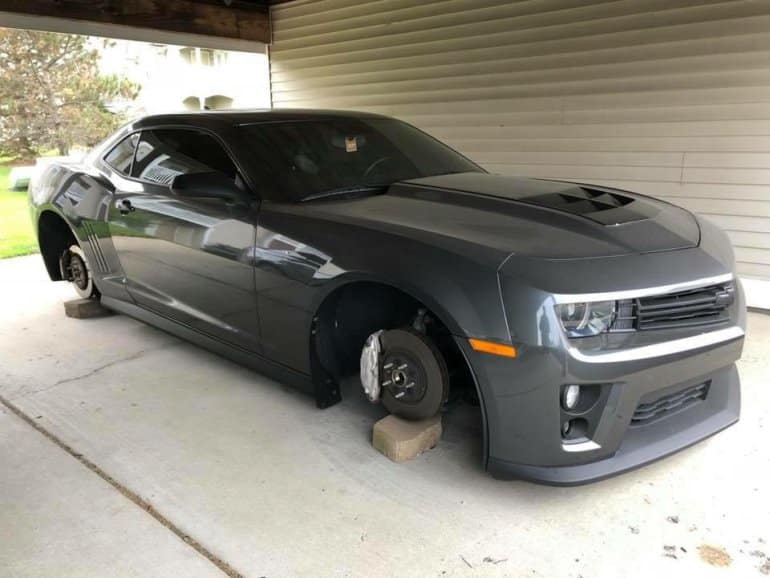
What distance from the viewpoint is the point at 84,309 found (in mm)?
4469

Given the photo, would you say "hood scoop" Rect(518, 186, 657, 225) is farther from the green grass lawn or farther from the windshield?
the green grass lawn

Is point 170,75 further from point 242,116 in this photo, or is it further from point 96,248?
point 242,116

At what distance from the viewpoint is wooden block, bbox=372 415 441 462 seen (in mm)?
2494

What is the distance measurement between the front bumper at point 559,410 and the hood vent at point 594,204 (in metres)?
0.58

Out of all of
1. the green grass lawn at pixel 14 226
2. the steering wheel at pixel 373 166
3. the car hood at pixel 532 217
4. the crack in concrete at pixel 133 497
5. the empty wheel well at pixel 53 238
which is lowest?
the green grass lawn at pixel 14 226

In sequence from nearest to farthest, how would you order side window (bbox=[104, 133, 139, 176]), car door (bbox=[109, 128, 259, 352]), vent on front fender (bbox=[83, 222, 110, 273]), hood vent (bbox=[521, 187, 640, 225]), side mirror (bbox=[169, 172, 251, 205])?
hood vent (bbox=[521, 187, 640, 225]), side mirror (bbox=[169, 172, 251, 205]), car door (bbox=[109, 128, 259, 352]), side window (bbox=[104, 133, 139, 176]), vent on front fender (bbox=[83, 222, 110, 273])

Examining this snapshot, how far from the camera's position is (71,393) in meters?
3.24

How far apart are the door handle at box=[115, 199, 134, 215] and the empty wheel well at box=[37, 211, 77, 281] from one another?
3.89ft

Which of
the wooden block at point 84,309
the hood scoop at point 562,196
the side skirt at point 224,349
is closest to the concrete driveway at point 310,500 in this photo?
the side skirt at point 224,349

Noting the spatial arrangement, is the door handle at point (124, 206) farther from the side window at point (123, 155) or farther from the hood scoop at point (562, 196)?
the hood scoop at point (562, 196)

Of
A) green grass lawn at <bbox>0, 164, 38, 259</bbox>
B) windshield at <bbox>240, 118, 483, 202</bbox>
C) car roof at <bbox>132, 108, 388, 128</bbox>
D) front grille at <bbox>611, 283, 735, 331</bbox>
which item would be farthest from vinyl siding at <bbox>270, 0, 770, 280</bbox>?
green grass lawn at <bbox>0, 164, 38, 259</bbox>

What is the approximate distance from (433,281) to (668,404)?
3.33ft

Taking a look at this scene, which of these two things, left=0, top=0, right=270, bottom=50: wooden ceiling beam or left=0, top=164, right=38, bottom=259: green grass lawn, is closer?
left=0, top=0, right=270, bottom=50: wooden ceiling beam

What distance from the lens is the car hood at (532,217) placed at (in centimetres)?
214
